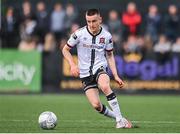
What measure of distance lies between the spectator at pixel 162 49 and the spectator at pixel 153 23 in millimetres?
683

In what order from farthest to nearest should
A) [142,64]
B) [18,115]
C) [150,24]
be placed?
[150,24] < [142,64] < [18,115]

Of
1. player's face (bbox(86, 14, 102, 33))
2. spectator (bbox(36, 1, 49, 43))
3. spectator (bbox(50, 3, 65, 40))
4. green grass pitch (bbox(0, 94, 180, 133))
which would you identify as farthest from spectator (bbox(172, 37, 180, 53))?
player's face (bbox(86, 14, 102, 33))

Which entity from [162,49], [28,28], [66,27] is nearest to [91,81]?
[162,49]

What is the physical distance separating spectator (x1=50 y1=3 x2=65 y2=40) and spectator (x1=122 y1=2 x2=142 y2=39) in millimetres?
2339

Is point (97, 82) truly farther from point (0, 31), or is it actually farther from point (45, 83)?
point (0, 31)

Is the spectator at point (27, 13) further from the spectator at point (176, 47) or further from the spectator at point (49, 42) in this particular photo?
the spectator at point (176, 47)

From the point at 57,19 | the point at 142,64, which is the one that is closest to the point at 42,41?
the point at 57,19

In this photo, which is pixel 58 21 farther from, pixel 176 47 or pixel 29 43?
pixel 176 47

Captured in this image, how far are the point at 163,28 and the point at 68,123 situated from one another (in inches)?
523

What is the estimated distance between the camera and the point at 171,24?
25719mm

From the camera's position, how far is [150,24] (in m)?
26.0

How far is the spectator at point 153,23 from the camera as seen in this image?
25.8 metres

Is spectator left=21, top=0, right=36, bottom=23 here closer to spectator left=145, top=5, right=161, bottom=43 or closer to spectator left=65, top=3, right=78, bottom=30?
spectator left=65, top=3, right=78, bottom=30

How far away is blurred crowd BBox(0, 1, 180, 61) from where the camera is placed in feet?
84.0
